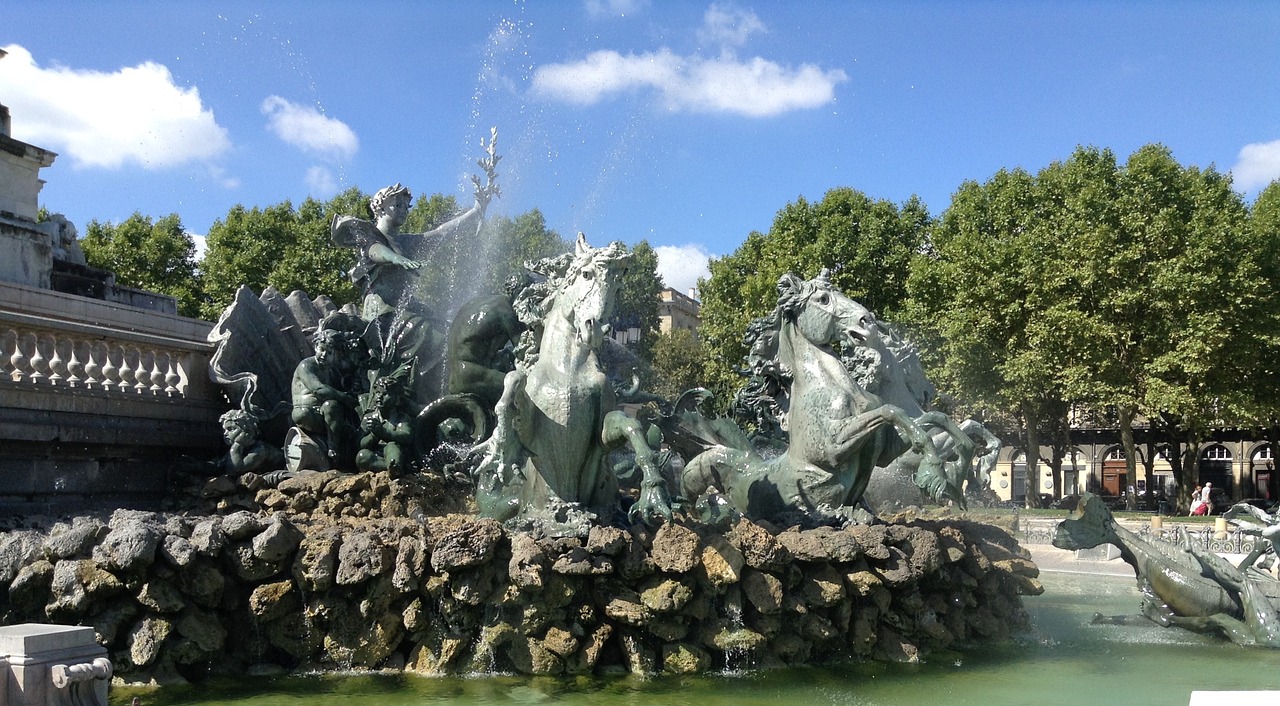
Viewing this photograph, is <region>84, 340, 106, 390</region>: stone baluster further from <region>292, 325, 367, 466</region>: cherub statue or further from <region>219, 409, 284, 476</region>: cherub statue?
<region>292, 325, 367, 466</region>: cherub statue

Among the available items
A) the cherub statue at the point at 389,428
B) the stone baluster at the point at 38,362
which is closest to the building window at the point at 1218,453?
the cherub statue at the point at 389,428

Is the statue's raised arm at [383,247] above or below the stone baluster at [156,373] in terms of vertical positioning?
above

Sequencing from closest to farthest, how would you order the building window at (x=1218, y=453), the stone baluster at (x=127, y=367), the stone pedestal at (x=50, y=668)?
the stone pedestal at (x=50, y=668) → the stone baluster at (x=127, y=367) → the building window at (x=1218, y=453)

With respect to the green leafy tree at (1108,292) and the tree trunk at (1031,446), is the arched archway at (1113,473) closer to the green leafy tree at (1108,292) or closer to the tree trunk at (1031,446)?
the tree trunk at (1031,446)

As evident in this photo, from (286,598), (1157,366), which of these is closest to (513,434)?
(286,598)

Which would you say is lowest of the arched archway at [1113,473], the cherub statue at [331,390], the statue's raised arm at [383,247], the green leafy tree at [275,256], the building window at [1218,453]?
the arched archway at [1113,473]

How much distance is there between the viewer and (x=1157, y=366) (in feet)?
89.4

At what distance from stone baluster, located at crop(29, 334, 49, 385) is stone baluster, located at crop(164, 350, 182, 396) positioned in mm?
1448

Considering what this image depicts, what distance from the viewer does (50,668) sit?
4.43 metres

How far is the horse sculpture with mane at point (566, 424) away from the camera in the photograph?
6.88 m

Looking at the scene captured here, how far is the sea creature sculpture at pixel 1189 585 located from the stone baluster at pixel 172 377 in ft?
28.2

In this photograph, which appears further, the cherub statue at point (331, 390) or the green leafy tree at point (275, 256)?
the green leafy tree at point (275, 256)

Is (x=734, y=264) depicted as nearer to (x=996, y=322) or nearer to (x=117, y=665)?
(x=996, y=322)

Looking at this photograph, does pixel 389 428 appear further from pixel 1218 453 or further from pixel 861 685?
pixel 1218 453
